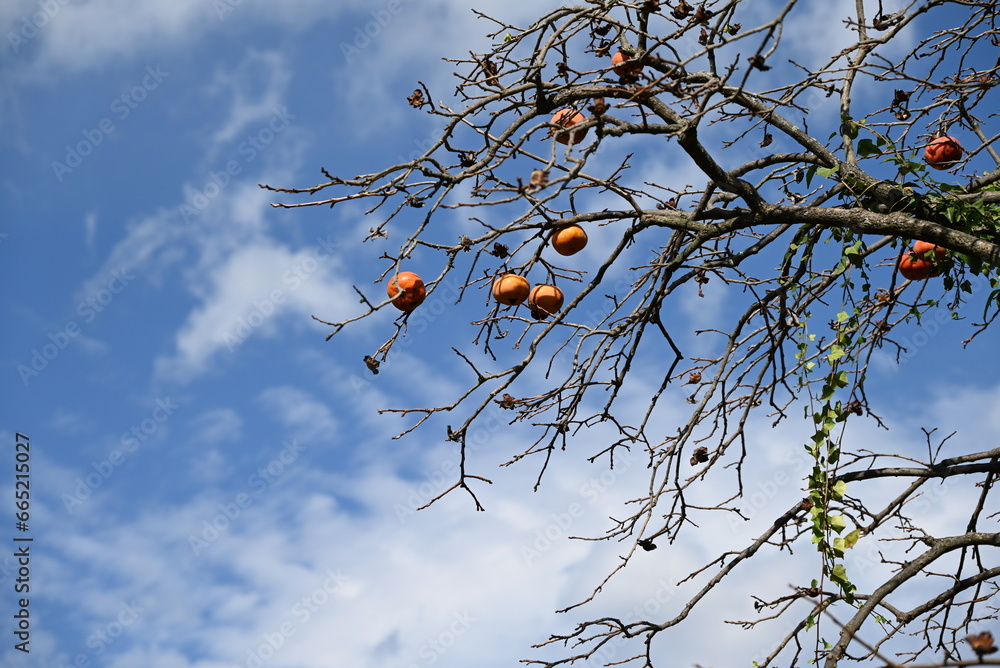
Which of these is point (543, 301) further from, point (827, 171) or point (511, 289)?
point (827, 171)

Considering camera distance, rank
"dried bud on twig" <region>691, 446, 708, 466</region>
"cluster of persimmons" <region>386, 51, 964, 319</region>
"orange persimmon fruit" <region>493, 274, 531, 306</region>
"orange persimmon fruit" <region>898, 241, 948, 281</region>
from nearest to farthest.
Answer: "cluster of persimmons" <region>386, 51, 964, 319</region> < "orange persimmon fruit" <region>493, 274, 531, 306</region> < "dried bud on twig" <region>691, 446, 708, 466</region> < "orange persimmon fruit" <region>898, 241, 948, 281</region>

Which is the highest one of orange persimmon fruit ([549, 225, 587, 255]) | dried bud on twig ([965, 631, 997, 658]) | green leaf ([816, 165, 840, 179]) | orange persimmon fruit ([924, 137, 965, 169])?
orange persimmon fruit ([924, 137, 965, 169])

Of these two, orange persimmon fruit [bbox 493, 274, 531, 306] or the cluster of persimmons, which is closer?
the cluster of persimmons

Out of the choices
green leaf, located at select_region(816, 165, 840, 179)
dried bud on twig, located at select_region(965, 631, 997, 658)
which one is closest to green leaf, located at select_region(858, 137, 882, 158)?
green leaf, located at select_region(816, 165, 840, 179)

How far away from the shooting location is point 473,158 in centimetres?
296

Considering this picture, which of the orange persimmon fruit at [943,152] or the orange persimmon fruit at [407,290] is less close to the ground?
the orange persimmon fruit at [943,152]

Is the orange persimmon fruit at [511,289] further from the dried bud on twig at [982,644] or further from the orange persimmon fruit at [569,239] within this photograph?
the dried bud on twig at [982,644]

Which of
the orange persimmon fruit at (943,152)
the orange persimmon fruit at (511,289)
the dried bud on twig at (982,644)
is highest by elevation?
the orange persimmon fruit at (943,152)

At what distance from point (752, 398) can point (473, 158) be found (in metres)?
1.67

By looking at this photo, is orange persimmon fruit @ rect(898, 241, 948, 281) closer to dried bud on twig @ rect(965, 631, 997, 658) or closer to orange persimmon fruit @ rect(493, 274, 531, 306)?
orange persimmon fruit @ rect(493, 274, 531, 306)

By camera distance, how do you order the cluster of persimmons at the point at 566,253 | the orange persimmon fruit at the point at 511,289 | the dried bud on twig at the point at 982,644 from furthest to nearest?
the orange persimmon fruit at the point at 511,289 < the cluster of persimmons at the point at 566,253 < the dried bud on twig at the point at 982,644

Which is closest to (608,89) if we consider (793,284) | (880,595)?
(793,284)

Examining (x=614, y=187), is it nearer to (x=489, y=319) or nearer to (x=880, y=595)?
(x=489, y=319)

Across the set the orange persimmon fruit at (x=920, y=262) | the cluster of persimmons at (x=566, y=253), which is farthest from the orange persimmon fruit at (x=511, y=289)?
the orange persimmon fruit at (x=920, y=262)
